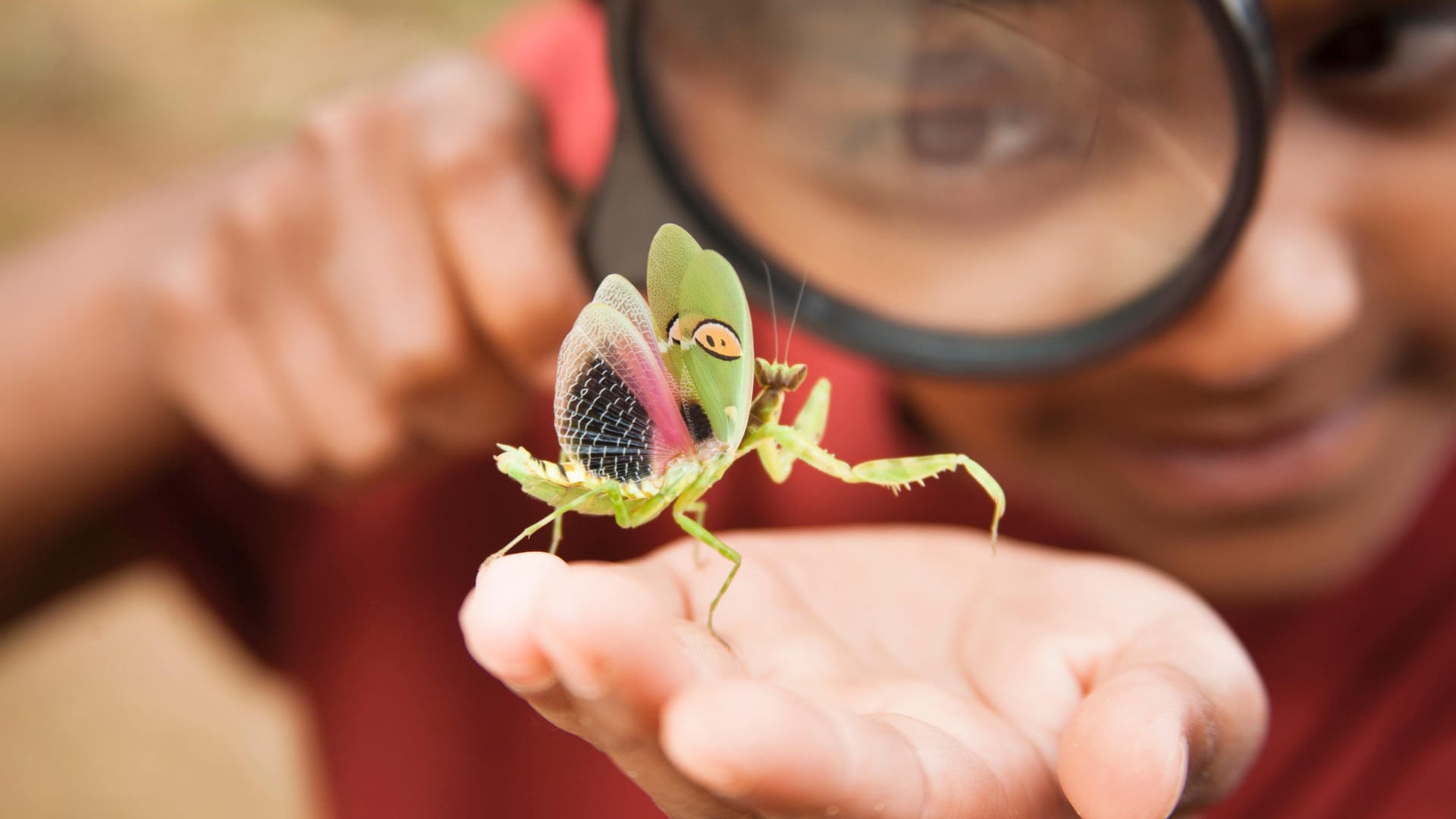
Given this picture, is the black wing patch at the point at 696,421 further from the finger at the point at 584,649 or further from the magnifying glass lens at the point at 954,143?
the magnifying glass lens at the point at 954,143

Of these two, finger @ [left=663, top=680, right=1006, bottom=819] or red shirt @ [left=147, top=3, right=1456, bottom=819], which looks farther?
red shirt @ [left=147, top=3, right=1456, bottom=819]

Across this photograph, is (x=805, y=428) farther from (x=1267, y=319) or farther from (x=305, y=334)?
(x=305, y=334)

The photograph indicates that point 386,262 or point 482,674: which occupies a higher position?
point 386,262

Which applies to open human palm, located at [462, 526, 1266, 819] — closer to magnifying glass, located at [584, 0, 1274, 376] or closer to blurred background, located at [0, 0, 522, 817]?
magnifying glass, located at [584, 0, 1274, 376]

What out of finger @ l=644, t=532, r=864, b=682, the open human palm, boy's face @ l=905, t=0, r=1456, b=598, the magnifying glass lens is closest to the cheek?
boy's face @ l=905, t=0, r=1456, b=598

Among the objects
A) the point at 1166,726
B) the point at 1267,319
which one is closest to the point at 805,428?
the point at 1166,726

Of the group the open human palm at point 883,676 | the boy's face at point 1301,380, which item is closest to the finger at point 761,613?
the open human palm at point 883,676
